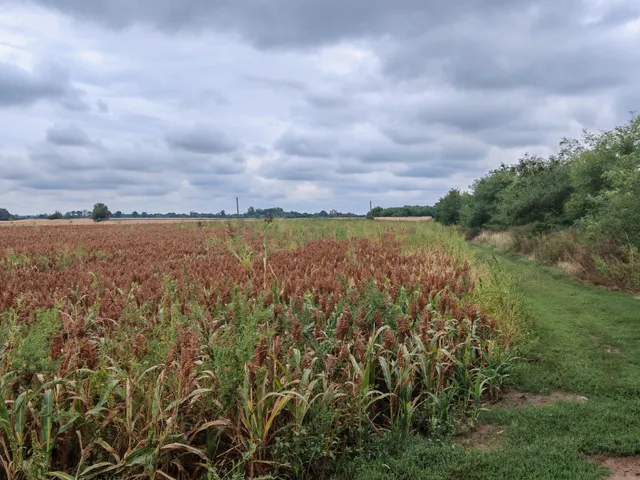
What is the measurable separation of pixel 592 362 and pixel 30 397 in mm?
6404

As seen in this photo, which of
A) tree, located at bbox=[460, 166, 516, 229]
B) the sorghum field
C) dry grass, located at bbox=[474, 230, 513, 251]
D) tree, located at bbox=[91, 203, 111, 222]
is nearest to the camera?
the sorghum field

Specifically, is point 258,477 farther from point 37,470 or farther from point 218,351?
point 37,470

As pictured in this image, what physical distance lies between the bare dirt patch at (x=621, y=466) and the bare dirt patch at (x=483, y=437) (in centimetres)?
76

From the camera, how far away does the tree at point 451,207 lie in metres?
47.1

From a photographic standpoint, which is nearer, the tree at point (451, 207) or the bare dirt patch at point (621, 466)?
the bare dirt patch at point (621, 466)

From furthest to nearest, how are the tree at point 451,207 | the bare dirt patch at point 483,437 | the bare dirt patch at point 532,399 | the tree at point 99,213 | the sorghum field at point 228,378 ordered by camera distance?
the tree at point 99,213, the tree at point 451,207, the bare dirt patch at point 532,399, the bare dirt patch at point 483,437, the sorghum field at point 228,378

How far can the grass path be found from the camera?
3.38 metres

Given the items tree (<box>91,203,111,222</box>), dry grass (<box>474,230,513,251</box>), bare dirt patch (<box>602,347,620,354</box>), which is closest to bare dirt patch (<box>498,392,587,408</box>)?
bare dirt patch (<box>602,347,620,354</box>)

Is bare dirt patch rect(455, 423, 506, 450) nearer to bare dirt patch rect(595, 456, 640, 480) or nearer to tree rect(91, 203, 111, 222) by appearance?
bare dirt patch rect(595, 456, 640, 480)

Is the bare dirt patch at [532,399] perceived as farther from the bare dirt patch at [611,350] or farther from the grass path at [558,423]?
the bare dirt patch at [611,350]

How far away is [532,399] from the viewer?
4.90 m

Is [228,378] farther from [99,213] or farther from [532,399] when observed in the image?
[99,213]

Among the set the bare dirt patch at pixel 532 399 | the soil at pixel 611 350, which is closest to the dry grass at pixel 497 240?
the soil at pixel 611 350

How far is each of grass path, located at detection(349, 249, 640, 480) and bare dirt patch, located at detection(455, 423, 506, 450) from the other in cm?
4
